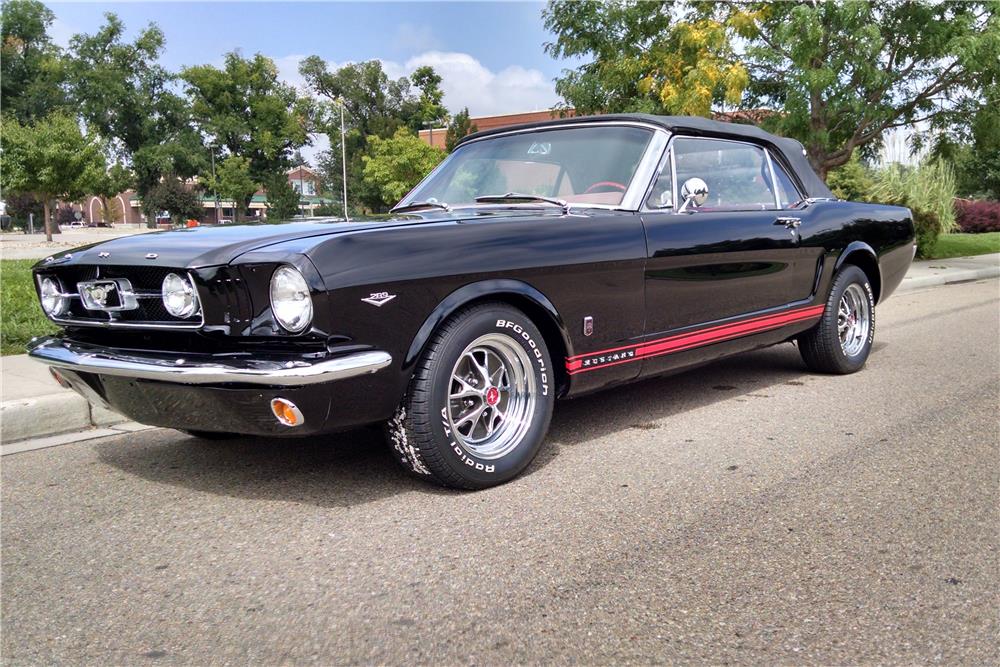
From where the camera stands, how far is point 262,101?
206 ft

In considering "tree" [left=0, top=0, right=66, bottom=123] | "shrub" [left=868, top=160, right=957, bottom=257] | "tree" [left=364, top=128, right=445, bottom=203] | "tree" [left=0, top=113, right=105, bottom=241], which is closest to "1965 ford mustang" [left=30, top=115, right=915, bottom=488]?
"shrub" [left=868, top=160, right=957, bottom=257]

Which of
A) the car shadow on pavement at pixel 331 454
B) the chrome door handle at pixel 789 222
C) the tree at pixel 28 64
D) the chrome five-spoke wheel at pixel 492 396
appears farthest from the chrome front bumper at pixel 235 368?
the tree at pixel 28 64

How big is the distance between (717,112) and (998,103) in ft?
13.6

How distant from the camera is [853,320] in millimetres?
5734

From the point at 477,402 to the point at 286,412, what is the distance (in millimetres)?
840

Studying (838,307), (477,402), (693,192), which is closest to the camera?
(477,402)

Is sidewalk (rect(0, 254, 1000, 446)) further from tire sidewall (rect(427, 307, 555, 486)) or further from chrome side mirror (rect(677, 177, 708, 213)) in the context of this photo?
chrome side mirror (rect(677, 177, 708, 213))

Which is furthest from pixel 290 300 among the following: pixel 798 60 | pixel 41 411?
pixel 798 60

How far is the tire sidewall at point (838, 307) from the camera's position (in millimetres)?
5371

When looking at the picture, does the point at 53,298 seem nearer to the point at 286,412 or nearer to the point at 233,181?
the point at 286,412

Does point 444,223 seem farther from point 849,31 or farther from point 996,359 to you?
point 849,31

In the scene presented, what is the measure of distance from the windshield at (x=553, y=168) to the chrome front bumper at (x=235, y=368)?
1.70m

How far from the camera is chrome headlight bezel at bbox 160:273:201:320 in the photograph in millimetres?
3049

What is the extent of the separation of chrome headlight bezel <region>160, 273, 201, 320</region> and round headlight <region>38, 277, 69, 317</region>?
72 centimetres
